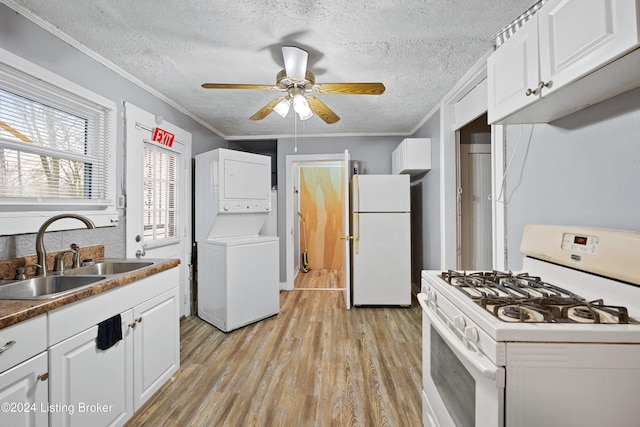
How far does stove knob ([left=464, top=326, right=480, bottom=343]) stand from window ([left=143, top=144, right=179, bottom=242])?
2618 mm

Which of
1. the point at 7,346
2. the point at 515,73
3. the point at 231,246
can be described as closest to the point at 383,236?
the point at 231,246

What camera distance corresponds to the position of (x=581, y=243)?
112cm

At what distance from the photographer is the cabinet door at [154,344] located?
1.58 metres

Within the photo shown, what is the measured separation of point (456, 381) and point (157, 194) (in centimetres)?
279

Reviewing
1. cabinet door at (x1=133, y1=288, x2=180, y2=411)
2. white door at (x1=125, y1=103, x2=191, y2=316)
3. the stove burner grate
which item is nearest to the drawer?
cabinet door at (x1=133, y1=288, x2=180, y2=411)

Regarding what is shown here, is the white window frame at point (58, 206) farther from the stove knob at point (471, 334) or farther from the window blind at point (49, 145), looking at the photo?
the stove knob at point (471, 334)

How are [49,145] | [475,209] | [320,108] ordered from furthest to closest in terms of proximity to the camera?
[475,209]
[320,108]
[49,145]

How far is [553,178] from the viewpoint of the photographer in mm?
1406

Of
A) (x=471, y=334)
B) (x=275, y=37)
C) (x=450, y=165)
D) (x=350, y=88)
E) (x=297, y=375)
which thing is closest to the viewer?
(x=471, y=334)

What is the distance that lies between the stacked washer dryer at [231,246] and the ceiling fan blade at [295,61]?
4.29ft

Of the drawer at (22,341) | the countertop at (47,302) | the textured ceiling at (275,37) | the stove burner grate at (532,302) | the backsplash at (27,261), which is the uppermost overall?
the textured ceiling at (275,37)

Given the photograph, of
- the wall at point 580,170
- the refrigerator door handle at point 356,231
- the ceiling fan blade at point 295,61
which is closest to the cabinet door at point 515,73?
the wall at point 580,170

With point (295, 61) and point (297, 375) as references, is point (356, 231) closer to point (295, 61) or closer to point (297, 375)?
point (297, 375)

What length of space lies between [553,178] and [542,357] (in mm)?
1031
